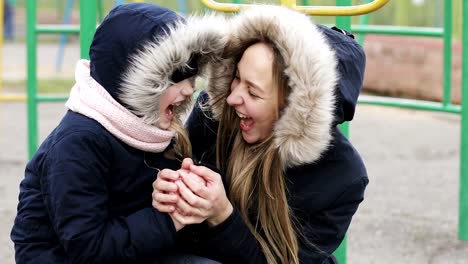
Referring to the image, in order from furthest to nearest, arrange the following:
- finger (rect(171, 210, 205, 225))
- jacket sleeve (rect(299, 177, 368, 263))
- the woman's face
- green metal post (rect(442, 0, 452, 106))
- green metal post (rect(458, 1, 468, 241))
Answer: green metal post (rect(442, 0, 452, 106)), green metal post (rect(458, 1, 468, 241)), jacket sleeve (rect(299, 177, 368, 263)), the woman's face, finger (rect(171, 210, 205, 225))

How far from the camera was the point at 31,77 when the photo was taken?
4.75 m

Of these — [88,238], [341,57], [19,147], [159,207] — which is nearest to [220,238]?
[159,207]

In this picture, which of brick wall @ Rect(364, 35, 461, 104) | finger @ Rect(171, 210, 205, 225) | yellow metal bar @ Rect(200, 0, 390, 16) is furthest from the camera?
brick wall @ Rect(364, 35, 461, 104)

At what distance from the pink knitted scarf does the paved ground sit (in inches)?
57.3

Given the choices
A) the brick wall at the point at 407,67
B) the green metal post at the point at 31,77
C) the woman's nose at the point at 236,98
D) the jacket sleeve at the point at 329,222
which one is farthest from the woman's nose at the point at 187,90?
A: the brick wall at the point at 407,67

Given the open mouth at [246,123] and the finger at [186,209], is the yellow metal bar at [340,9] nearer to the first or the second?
the open mouth at [246,123]

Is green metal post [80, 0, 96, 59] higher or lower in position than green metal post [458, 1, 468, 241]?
higher

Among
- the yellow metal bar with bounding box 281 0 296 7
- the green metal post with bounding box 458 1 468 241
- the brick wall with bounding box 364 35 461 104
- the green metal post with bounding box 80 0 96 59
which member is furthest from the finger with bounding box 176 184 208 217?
the brick wall with bounding box 364 35 461 104

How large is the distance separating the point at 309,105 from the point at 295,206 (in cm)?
35

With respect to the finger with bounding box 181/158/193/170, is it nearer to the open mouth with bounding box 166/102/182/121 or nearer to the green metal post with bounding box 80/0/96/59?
the open mouth with bounding box 166/102/182/121

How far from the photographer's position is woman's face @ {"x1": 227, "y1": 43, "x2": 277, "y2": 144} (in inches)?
101

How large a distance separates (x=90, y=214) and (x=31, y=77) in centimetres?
250

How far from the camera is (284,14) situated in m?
2.56

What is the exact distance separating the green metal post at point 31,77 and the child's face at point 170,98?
218 cm
